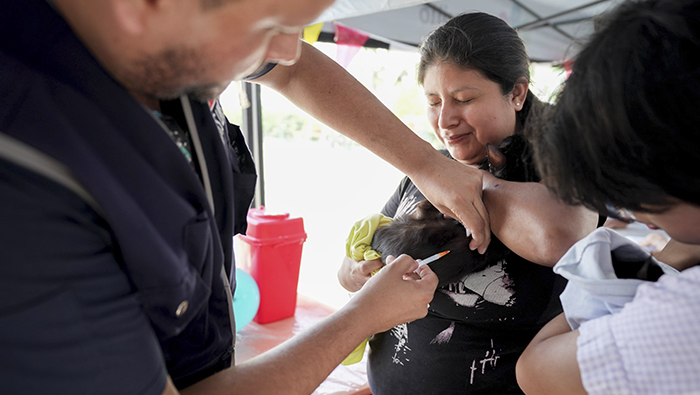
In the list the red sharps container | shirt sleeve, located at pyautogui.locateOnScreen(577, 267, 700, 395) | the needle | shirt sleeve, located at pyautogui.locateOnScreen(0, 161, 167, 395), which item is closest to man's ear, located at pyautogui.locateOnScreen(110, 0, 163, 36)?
shirt sleeve, located at pyautogui.locateOnScreen(0, 161, 167, 395)

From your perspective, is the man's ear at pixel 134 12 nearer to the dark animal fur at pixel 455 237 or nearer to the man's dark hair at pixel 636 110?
the man's dark hair at pixel 636 110

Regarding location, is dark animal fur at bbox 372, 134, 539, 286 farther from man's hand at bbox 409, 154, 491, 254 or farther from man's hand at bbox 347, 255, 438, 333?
man's hand at bbox 347, 255, 438, 333

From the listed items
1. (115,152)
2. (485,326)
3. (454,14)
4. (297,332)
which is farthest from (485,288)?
(454,14)

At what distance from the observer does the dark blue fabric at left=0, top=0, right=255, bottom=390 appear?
53 centimetres

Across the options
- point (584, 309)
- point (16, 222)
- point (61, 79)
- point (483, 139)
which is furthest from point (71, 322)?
point (483, 139)

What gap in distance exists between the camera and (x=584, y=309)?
2.59 ft

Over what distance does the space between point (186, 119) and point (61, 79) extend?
0.24 metres

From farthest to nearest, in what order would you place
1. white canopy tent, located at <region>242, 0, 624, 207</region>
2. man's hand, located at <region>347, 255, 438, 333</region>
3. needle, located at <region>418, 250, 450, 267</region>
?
1. white canopy tent, located at <region>242, 0, 624, 207</region>
2. needle, located at <region>418, 250, 450, 267</region>
3. man's hand, located at <region>347, 255, 438, 333</region>

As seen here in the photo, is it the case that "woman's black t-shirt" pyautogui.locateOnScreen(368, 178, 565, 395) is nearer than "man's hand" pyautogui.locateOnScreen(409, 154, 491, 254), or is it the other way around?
"man's hand" pyautogui.locateOnScreen(409, 154, 491, 254)

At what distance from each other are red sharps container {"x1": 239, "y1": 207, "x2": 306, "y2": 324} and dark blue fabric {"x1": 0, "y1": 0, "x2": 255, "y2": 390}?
230 centimetres

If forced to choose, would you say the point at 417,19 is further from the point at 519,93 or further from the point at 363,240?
the point at 363,240

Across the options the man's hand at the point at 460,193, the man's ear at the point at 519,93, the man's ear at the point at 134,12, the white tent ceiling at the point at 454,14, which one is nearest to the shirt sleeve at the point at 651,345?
the man's hand at the point at 460,193

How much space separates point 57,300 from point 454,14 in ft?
13.9

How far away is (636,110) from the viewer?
0.64m
